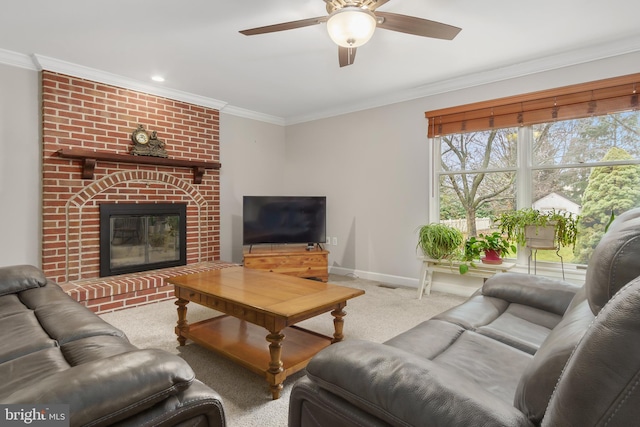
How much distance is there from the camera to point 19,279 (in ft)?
6.72

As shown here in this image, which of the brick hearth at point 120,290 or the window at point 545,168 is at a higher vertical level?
the window at point 545,168

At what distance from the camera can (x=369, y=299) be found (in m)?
3.57

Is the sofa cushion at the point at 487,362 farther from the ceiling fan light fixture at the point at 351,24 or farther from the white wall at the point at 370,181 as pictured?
the white wall at the point at 370,181

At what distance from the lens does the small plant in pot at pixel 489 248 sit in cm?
336

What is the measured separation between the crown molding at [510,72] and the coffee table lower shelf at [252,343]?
118 inches

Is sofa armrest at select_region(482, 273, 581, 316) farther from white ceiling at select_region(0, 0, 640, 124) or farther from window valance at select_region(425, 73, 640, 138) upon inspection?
window valance at select_region(425, 73, 640, 138)

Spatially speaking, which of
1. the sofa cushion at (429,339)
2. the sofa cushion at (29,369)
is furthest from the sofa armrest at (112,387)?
the sofa cushion at (429,339)

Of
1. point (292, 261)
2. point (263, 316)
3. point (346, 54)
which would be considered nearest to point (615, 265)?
point (263, 316)

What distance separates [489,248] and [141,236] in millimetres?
3684

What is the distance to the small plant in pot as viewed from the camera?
336 centimetres

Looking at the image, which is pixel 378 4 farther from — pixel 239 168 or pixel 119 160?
pixel 239 168

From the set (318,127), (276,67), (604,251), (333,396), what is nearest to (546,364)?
(604,251)

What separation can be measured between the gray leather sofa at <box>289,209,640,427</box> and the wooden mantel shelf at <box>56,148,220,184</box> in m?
3.32

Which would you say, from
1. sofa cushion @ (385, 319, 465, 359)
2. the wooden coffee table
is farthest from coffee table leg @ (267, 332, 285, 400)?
sofa cushion @ (385, 319, 465, 359)
